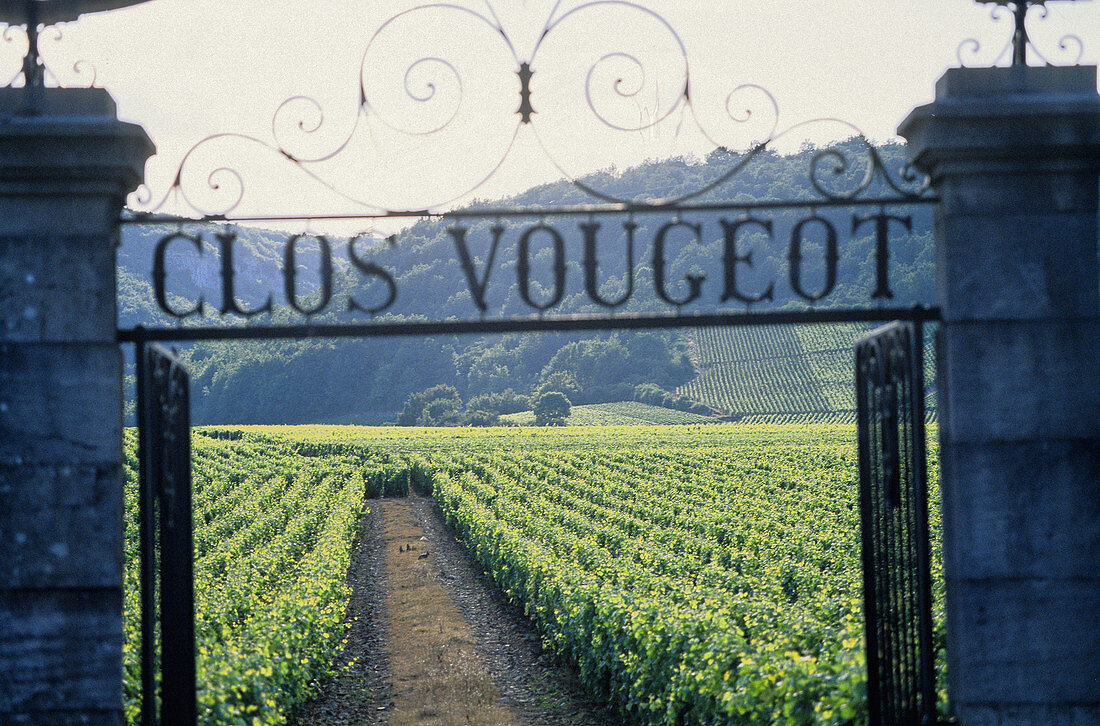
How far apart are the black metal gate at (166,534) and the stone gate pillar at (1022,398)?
10.9 ft

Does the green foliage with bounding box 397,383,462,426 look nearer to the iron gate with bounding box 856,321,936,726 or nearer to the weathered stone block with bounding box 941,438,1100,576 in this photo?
the iron gate with bounding box 856,321,936,726

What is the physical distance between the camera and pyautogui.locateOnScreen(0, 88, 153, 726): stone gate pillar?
12.7 ft

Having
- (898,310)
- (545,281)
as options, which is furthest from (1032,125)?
(545,281)

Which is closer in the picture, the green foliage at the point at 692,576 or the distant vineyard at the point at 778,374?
the green foliage at the point at 692,576

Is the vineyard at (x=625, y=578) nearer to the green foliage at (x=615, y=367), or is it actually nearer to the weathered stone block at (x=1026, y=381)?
the weathered stone block at (x=1026, y=381)

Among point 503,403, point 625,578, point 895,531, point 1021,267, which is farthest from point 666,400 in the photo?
point 1021,267

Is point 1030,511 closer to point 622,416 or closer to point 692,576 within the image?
point 692,576

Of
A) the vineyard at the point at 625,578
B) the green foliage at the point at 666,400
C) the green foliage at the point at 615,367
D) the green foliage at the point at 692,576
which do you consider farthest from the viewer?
the green foliage at the point at 615,367

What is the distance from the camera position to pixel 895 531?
175 inches

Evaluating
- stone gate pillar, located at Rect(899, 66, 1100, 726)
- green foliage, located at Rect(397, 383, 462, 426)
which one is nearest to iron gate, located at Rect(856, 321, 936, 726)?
stone gate pillar, located at Rect(899, 66, 1100, 726)

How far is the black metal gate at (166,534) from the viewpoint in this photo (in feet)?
13.2

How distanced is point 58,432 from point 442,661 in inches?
333

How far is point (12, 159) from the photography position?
12.7 feet

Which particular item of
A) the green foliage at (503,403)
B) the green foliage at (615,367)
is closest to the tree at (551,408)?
the green foliage at (503,403)
